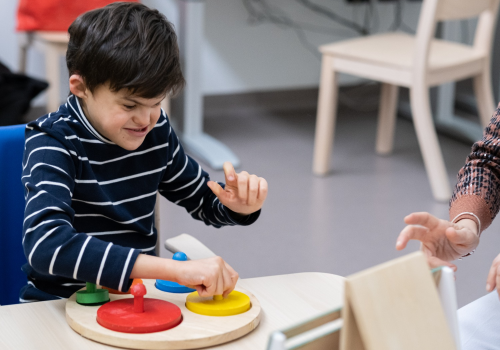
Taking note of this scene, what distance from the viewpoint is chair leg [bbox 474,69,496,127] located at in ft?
8.36

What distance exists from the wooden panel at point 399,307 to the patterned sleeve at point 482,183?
0.48 m

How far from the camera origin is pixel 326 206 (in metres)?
2.34

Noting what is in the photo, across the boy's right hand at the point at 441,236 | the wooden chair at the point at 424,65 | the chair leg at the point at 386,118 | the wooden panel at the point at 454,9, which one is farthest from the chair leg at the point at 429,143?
the boy's right hand at the point at 441,236

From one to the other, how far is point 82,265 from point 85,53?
0.94 feet

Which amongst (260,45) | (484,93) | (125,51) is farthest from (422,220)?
(260,45)

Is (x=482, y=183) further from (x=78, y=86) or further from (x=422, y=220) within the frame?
(x=78, y=86)

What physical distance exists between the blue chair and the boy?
10 cm

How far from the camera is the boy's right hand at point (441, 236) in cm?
78

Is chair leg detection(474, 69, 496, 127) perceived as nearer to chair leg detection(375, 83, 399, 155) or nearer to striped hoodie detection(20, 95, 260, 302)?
chair leg detection(375, 83, 399, 155)

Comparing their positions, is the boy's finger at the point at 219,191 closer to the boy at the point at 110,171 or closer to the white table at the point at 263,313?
the boy at the point at 110,171

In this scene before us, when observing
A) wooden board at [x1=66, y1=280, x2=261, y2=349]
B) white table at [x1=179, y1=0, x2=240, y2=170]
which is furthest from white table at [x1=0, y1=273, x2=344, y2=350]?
white table at [x1=179, y1=0, x2=240, y2=170]

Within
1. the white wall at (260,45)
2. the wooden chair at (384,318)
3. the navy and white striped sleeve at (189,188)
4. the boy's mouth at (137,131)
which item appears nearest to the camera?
the wooden chair at (384,318)

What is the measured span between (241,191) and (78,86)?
0.26 m

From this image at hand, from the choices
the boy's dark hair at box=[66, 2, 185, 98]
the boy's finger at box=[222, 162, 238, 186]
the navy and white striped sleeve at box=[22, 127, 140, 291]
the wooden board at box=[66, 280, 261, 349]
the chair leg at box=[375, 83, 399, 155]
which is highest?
the boy's dark hair at box=[66, 2, 185, 98]
